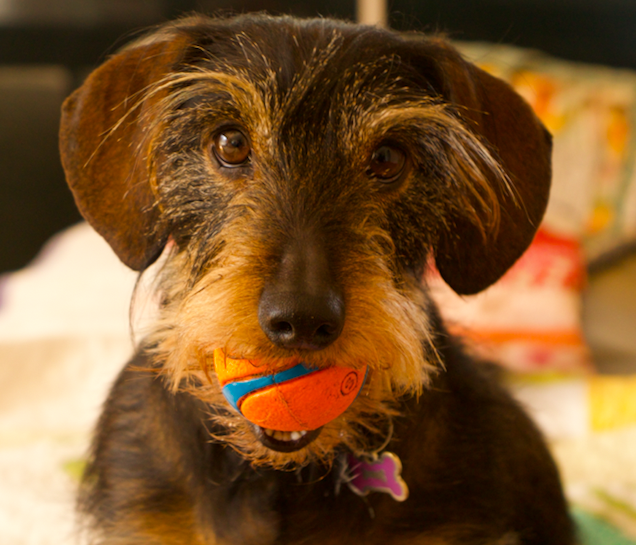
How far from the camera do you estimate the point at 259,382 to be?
1200 mm

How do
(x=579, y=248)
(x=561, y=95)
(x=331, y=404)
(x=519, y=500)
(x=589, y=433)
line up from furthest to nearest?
(x=561, y=95), (x=579, y=248), (x=589, y=433), (x=519, y=500), (x=331, y=404)

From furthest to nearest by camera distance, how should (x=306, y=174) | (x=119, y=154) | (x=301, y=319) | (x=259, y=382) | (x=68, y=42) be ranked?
(x=68, y=42) → (x=119, y=154) → (x=306, y=174) → (x=259, y=382) → (x=301, y=319)

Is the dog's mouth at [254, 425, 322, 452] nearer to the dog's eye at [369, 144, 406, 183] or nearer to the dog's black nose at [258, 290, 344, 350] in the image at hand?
the dog's black nose at [258, 290, 344, 350]

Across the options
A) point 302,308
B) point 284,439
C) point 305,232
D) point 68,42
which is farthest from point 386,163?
point 68,42

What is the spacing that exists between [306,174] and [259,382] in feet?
1.36

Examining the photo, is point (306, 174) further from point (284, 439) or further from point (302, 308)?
point (284, 439)

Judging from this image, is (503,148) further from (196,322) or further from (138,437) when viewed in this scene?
(138,437)

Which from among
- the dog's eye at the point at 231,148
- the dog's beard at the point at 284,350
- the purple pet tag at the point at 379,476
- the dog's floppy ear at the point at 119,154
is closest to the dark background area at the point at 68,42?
the dog's floppy ear at the point at 119,154

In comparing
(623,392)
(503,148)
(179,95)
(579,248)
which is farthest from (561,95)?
(179,95)

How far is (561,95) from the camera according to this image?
4.34m

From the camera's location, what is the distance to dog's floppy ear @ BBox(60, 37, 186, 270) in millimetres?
A: 1472

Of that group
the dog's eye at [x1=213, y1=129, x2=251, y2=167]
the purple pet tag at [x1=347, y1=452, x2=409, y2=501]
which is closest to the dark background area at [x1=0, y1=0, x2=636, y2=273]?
the dog's eye at [x1=213, y1=129, x2=251, y2=167]

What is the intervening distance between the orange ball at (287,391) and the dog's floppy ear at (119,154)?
0.37m

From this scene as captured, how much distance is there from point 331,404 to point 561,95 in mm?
3689
